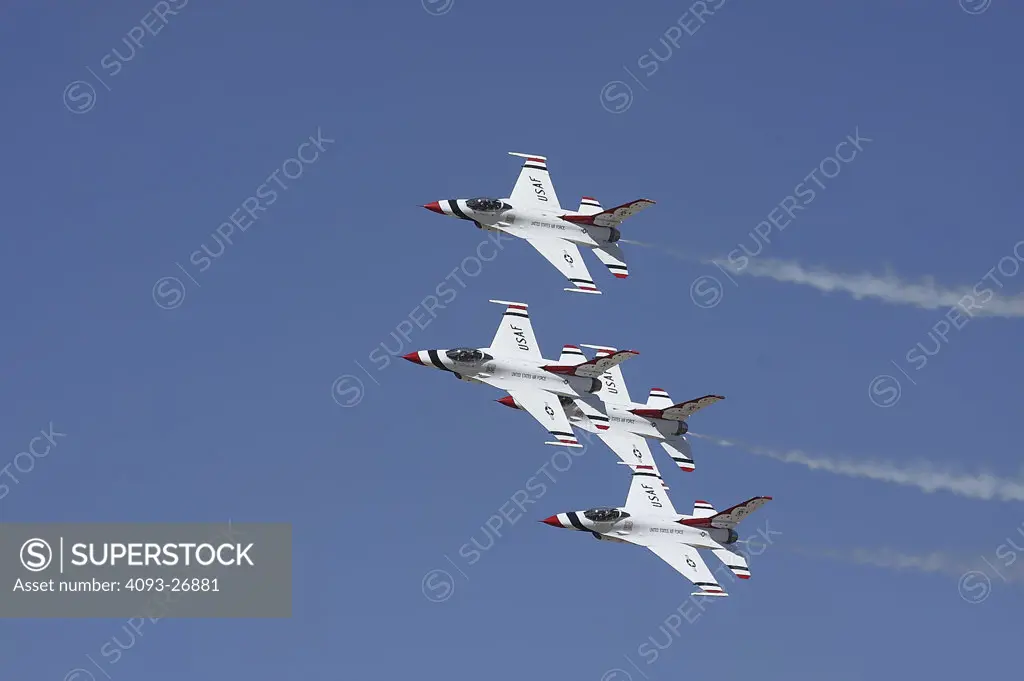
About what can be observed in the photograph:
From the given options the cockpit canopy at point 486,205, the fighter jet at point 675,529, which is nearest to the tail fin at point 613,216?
the cockpit canopy at point 486,205

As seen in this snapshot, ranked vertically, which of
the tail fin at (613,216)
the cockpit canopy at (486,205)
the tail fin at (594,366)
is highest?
the cockpit canopy at (486,205)

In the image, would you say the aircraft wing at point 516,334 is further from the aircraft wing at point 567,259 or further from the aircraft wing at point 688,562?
the aircraft wing at point 688,562

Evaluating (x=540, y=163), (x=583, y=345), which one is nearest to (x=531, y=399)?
(x=583, y=345)

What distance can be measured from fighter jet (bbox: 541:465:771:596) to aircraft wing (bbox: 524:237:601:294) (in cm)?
1306

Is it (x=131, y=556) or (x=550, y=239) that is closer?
(x=131, y=556)

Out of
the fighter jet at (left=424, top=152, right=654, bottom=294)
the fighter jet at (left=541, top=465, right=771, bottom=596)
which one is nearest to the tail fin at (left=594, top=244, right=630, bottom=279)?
the fighter jet at (left=424, top=152, right=654, bottom=294)

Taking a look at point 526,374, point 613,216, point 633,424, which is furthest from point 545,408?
point 613,216

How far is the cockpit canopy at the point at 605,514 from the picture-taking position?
478 feet

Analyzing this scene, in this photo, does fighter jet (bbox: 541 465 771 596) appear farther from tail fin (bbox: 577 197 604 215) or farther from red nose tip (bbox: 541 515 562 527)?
tail fin (bbox: 577 197 604 215)

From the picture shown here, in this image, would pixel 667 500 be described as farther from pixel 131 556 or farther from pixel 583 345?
pixel 131 556

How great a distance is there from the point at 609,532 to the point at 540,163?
2329cm

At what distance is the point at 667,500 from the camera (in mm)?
147500

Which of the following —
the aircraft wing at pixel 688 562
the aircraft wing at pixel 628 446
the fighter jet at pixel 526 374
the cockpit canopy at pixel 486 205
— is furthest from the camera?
the cockpit canopy at pixel 486 205

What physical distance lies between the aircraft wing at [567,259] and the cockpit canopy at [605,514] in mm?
12598
